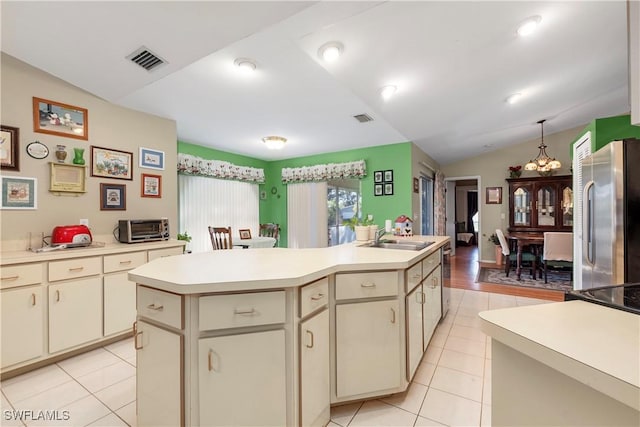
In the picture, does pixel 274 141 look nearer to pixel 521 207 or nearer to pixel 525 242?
pixel 525 242

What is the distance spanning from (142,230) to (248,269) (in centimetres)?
212

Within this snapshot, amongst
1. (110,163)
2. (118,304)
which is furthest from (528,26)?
(118,304)

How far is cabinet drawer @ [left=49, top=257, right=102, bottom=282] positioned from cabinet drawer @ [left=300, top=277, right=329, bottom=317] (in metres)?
2.10

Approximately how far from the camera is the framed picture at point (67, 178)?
8.03 ft

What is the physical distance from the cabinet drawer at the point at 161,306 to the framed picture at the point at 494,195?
7.15 metres

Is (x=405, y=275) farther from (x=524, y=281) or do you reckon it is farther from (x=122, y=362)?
(x=524, y=281)

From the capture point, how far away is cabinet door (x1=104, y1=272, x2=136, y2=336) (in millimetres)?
2408

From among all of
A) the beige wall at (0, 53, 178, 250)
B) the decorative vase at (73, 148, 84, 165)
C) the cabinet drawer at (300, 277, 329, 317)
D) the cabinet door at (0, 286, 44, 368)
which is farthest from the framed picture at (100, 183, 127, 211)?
the cabinet drawer at (300, 277, 329, 317)

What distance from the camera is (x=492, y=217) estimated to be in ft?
21.4

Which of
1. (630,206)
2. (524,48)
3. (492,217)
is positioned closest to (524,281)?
(492,217)

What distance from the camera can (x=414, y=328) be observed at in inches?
73.1

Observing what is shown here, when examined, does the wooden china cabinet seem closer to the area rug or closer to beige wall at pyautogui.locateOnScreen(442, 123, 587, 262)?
beige wall at pyautogui.locateOnScreen(442, 123, 587, 262)

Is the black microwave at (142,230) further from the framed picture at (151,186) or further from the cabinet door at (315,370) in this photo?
the cabinet door at (315,370)

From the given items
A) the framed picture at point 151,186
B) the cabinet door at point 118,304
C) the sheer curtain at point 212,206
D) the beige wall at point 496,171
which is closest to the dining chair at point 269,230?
→ the sheer curtain at point 212,206
